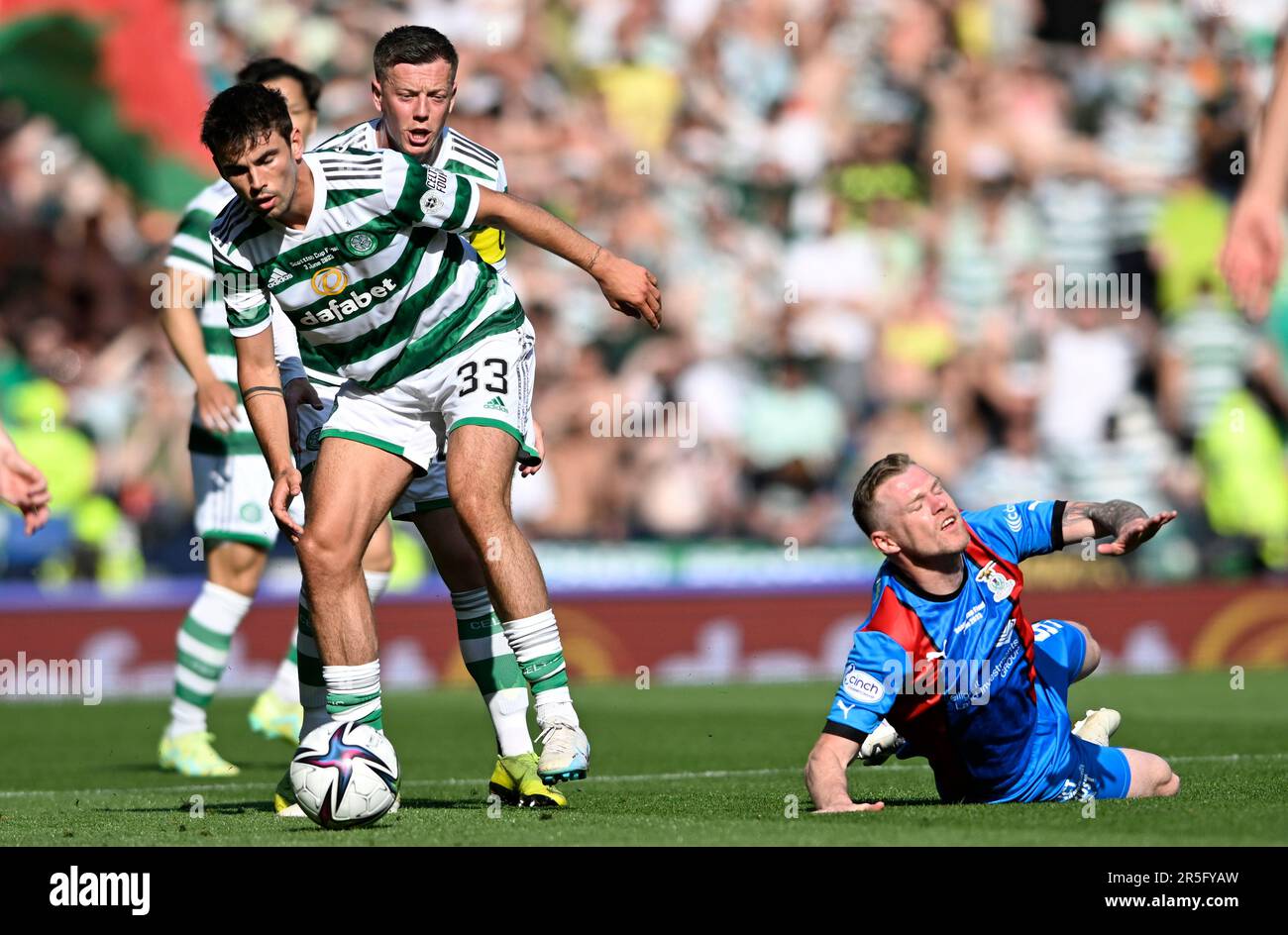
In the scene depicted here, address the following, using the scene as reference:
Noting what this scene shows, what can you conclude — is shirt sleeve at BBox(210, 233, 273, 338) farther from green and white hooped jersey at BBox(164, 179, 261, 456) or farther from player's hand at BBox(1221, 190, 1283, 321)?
player's hand at BBox(1221, 190, 1283, 321)

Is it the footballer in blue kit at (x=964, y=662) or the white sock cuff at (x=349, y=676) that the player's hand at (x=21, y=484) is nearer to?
the white sock cuff at (x=349, y=676)

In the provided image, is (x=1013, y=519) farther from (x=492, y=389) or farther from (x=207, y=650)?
(x=207, y=650)

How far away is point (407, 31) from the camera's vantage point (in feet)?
21.7

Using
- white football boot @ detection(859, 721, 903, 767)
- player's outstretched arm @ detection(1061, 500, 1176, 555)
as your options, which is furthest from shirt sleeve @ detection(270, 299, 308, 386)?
player's outstretched arm @ detection(1061, 500, 1176, 555)

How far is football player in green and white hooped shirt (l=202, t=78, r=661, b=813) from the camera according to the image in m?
5.79

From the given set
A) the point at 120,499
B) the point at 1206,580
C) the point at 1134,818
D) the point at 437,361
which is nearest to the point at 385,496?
the point at 437,361

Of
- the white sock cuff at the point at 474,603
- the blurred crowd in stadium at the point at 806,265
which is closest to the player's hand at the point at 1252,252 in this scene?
the white sock cuff at the point at 474,603

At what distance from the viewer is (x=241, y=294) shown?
599cm

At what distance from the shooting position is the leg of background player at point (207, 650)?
847cm

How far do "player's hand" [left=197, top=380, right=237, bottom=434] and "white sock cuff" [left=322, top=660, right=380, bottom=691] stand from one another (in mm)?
2784

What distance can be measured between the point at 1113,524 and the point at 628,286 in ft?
5.25

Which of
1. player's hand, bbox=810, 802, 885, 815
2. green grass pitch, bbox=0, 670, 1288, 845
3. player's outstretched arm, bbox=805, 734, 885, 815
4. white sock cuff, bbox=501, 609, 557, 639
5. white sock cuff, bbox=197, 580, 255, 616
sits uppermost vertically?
white sock cuff, bbox=197, 580, 255, 616

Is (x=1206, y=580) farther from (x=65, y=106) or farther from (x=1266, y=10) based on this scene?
(x=65, y=106)
